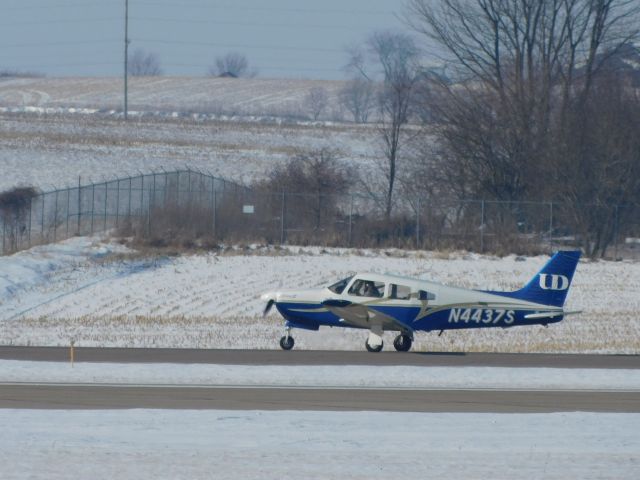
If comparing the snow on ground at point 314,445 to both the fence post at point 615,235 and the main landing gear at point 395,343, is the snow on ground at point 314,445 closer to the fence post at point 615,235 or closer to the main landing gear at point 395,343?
the main landing gear at point 395,343

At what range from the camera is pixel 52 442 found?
46.8 ft

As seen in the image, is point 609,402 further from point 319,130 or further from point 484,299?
point 319,130

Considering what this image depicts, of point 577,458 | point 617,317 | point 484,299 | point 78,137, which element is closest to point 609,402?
point 577,458

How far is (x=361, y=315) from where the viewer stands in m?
25.5

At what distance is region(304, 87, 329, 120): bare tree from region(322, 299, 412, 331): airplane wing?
9296cm

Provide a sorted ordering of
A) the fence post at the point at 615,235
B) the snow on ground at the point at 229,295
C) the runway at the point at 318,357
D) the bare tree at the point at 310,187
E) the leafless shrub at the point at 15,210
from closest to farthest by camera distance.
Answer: the runway at the point at 318,357, the snow on ground at the point at 229,295, the leafless shrub at the point at 15,210, the fence post at the point at 615,235, the bare tree at the point at 310,187

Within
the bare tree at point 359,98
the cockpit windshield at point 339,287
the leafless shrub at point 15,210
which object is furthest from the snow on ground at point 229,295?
the bare tree at point 359,98

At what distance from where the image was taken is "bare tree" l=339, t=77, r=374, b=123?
125 metres

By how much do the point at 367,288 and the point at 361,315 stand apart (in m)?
0.65

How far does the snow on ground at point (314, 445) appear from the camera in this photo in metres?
13.1

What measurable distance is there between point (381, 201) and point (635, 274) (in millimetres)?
16396

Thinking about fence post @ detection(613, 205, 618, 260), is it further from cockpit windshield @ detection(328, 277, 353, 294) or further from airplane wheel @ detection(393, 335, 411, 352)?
cockpit windshield @ detection(328, 277, 353, 294)

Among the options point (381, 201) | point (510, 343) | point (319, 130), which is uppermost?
point (319, 130)

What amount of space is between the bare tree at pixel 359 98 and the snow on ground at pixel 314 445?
106665mm
